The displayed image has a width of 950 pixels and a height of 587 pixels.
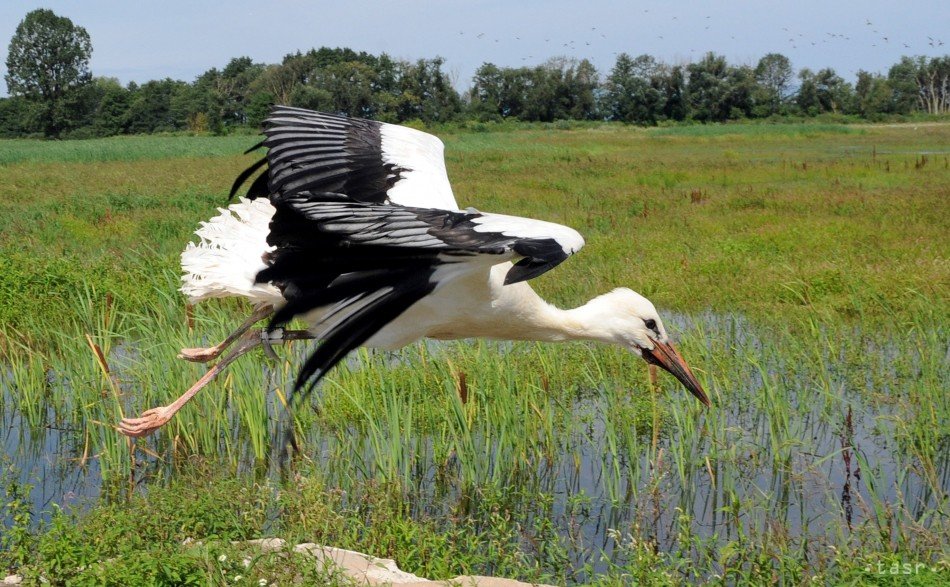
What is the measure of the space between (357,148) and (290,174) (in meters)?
0.52

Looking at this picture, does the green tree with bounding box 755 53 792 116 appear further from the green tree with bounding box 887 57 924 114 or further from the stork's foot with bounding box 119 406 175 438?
the stork's foot with bounding box 119 406 175 438

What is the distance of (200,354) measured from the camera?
5.09 metres

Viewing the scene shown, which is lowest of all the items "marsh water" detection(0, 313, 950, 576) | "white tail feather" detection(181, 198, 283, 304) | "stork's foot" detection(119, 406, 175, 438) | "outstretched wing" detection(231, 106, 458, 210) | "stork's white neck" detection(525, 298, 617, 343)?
"marsh water" detection(0, 313, 950, 576)

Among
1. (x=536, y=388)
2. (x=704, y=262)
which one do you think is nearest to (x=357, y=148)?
(x=536, y=388)

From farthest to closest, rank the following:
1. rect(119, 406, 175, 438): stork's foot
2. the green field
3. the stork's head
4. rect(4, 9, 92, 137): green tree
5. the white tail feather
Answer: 1. rect(4, 9, 92, 137): green tree
2. the stork's head
3. the white tail feather
4. rect(119, 406, 175, 438): stork's foot
5. the green field

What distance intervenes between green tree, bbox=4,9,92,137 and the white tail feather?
6313 cm

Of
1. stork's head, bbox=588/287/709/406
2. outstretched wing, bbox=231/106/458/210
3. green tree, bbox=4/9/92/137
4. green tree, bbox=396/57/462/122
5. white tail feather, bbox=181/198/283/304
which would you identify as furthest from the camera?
green tree, bbox=4/9/92/137

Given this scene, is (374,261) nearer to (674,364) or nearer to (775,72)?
(674,364)

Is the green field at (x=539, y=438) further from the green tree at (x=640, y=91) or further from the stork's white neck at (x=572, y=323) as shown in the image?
the green tree at (x=640, y=91)

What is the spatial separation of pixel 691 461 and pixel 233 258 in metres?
2.29

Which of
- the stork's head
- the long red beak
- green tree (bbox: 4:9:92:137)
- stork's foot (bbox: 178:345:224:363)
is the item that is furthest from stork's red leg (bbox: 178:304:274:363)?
green tree (bbox: 4:9:92:137)

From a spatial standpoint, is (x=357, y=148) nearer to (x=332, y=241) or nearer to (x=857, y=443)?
(x=332, y=241)

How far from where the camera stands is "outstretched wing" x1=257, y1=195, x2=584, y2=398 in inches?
141

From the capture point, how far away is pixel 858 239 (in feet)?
33.6
